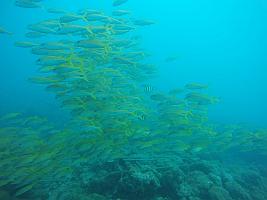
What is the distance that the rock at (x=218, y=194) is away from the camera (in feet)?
23.0

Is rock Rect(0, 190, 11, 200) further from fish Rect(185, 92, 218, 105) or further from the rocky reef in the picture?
fish Rect(185, 92, 218, 105)

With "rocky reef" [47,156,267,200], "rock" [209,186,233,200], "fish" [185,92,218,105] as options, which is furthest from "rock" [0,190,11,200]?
"fish" [185,92,218,105]

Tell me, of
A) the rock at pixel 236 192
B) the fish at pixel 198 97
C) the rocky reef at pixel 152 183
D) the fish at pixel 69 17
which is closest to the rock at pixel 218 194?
the rocky reef at pixel 152 183

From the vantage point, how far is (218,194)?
23.3 feet

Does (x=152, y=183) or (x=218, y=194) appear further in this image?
(x=218, y=194)

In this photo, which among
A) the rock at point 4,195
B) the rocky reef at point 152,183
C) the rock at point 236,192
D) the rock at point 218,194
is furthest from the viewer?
the rock at point 236,192

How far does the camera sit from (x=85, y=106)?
25.2 feet

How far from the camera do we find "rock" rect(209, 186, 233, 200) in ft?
23.0

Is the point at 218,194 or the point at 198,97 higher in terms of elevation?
→ the point at 198,97

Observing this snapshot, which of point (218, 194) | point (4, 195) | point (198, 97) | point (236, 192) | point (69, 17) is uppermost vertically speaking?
point (69, 17)

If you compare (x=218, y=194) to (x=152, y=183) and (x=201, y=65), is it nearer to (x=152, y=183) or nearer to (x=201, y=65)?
(x=152, y=183)

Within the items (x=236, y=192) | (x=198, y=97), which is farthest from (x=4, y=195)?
(x=198, y=97)

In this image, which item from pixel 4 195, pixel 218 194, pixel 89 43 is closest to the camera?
pixel 4 195

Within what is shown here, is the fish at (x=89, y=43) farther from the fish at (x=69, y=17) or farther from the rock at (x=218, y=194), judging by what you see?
the rock at (x=218, y=194)
